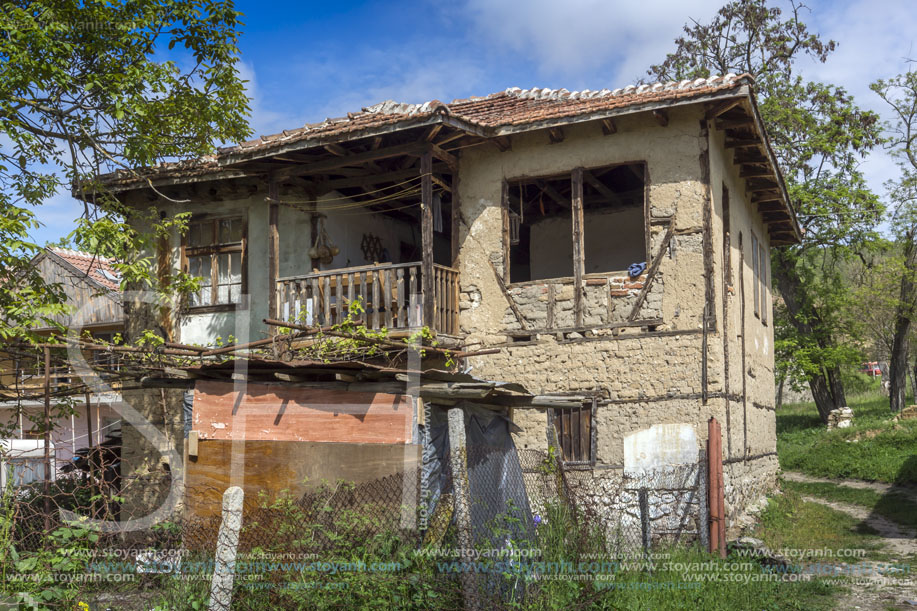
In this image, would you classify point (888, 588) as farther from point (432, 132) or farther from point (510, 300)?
point (432, 132)

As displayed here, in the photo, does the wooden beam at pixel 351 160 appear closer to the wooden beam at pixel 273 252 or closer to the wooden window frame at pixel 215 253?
the wooden beam at pixel 273 252

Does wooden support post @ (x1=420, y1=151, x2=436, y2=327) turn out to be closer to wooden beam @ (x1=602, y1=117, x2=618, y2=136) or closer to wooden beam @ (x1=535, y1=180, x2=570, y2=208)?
wooden beam @ (x1=535, y1=180, x2=570, y2=208)

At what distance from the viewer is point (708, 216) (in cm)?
1067

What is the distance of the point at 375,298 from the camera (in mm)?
11047

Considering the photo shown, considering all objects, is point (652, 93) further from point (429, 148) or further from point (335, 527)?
point (335, 527)

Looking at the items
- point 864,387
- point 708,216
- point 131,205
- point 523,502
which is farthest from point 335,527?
point 864,387

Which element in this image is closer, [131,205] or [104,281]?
[131,205]

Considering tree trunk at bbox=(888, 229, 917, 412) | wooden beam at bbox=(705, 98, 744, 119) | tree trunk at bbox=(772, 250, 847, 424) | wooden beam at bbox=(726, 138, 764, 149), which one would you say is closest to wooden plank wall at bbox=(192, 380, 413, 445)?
wooden beam at bbox=(705, 98, 744, 119)

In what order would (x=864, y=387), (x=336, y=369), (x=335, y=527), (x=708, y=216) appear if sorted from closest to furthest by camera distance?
(x=335, y=527) → (x=336, y=369) → (x=708, y=216) → (x=864, y=387)

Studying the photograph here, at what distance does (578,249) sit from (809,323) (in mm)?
16442

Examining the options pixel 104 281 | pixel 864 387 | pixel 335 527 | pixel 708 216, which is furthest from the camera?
pixel 864 387

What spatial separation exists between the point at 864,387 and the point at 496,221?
90.1 feet

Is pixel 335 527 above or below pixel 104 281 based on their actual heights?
below

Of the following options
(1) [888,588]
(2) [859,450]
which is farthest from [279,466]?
(2) [859,450]
